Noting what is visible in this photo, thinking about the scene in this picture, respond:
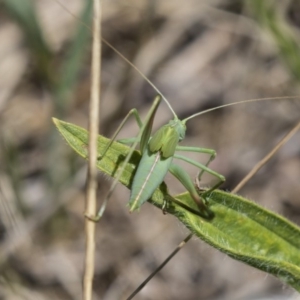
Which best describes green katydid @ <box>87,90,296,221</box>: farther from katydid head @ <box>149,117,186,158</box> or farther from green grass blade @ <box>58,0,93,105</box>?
green grass blade @ <box>58,0,93,105</box>

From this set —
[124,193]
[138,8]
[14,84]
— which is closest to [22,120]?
[14,84]

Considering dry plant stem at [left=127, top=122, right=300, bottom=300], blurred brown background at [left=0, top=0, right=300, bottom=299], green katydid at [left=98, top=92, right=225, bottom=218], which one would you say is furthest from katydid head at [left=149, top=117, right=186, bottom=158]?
blurred brown background at [left=0, top=0, right=300, bottom=299]

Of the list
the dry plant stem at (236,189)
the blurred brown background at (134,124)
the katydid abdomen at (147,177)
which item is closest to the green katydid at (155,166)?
the katydid abdomen at (147,177)

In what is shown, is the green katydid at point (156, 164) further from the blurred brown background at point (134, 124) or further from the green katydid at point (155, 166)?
the blurred brown background at point (134, 124)

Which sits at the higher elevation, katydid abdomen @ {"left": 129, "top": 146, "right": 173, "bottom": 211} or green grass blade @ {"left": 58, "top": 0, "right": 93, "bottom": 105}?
green grass blade @ {"left": 58, "top": 0, "right": 93, "bottom": 105}

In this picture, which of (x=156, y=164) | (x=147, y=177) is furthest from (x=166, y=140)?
(x=147, y=177)

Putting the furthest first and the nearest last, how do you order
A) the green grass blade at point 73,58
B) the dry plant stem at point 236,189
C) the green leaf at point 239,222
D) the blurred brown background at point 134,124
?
the blurred brown background at point 134,124 → the green grass blade at point 73,58 → the dry plant stem at point 236,189 → the green leaf at point 239,222
